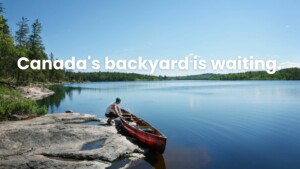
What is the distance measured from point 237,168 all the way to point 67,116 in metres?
16.0

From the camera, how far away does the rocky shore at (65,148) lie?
487 inches

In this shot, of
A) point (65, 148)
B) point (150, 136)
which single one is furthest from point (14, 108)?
point (150, 136)

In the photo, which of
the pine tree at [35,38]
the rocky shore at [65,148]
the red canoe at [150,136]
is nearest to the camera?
the rocky shore at [65,148]

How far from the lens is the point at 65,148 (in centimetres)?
1438

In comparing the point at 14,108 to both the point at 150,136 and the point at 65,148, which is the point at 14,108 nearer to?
the point at 65,148

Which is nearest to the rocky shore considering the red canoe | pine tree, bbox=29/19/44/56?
the red canoe

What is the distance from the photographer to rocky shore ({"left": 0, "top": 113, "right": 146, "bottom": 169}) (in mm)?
12367

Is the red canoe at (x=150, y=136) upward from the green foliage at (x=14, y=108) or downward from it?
downward

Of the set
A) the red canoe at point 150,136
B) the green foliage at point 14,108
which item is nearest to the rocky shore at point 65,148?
the red canoe at point 150,136

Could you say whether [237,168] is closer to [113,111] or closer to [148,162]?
[148,162]

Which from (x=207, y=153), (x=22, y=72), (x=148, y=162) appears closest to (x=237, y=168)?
(x=207, y=153)

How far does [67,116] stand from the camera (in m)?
24.5

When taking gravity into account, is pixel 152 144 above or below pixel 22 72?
below

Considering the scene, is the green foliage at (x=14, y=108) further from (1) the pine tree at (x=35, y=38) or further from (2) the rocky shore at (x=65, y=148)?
(1) the pine tree at (x=35, y=38)
